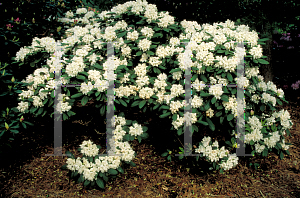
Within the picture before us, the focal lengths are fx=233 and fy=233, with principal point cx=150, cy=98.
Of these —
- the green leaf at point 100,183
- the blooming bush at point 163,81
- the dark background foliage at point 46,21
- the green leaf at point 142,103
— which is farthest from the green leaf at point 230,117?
the dark background foliage at point 46,21

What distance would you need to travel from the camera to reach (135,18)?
3.45 m

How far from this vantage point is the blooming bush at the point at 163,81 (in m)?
2.85

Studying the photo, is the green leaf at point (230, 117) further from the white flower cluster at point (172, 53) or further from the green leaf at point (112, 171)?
the green leaf at point (112, 171)

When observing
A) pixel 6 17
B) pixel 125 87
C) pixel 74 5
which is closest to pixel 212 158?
pixel 125 87

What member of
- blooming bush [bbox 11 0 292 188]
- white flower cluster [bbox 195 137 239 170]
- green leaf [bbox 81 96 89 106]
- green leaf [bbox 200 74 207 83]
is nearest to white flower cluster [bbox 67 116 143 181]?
blooming bush [bbox 11 0 292 188]

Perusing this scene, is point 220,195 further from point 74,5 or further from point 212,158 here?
point 74,5

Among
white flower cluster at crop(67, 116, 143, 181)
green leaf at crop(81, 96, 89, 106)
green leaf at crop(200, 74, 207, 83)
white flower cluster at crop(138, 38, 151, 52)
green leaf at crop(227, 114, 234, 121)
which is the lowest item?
white flower cluster at crop(67, 116, 143, 181)

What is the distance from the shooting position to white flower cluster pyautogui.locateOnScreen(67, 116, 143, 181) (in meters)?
2.74

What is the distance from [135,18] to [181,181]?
7.88 feet

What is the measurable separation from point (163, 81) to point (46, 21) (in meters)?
2.88

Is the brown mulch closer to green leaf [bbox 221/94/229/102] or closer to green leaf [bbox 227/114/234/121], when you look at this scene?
green leaf [bbox 227/114/234/121]

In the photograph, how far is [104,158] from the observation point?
9.27 feet

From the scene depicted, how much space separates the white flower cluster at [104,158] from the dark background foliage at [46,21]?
1072 millimetres

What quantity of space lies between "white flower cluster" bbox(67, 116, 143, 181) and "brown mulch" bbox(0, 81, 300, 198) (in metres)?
0.33
